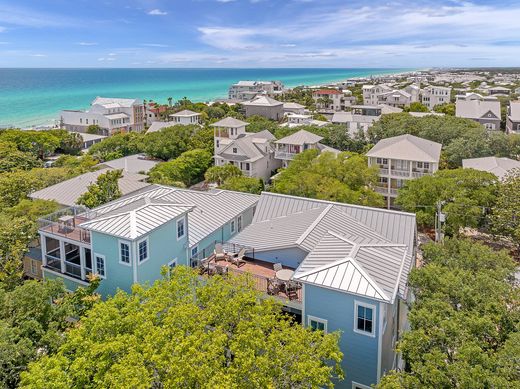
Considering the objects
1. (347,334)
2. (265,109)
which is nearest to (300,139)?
(347,334)

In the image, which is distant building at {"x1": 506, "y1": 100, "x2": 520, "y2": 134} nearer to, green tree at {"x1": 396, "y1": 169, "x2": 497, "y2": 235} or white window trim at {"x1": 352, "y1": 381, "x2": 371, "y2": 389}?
green tree at {"x1": 396, "y1": 169, "x2": 497, "y2": 235}

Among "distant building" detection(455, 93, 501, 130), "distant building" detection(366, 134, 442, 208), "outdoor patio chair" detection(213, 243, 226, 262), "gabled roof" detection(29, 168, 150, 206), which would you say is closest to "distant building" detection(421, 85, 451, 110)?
"distant building" detection(455, 93, 501, 130)

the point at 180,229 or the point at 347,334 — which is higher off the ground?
the point at 180,229

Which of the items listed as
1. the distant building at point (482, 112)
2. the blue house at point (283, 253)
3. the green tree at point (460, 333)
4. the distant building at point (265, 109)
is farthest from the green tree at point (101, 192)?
the distant building at point (482, 112)

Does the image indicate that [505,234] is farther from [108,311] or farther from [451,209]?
[108,311]

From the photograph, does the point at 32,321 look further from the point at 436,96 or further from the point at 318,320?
the point at 436,96

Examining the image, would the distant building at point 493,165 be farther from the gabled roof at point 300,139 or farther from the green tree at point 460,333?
the green tree at point 460,333
